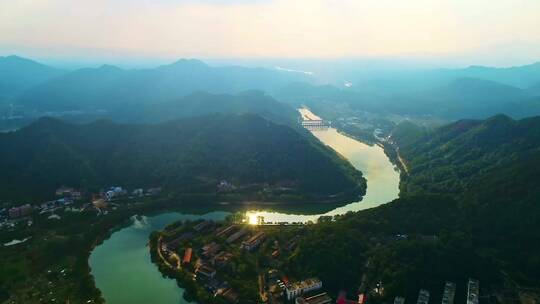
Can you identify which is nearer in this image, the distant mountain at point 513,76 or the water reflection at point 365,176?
the water reflection at point 365,176

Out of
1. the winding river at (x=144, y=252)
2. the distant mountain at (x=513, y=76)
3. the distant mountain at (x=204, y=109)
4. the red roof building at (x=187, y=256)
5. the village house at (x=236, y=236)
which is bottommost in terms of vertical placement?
the winding river at (x=144, y=252)

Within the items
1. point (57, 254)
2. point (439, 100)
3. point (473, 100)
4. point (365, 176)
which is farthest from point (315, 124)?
point (57, 254)

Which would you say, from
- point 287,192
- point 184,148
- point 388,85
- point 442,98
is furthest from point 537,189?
point 388,85

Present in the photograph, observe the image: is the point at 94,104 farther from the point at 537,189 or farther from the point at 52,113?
the point at 537,189

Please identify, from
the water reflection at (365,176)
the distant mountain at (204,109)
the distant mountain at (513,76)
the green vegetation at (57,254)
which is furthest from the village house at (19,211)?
the distant mountain at (513,76)

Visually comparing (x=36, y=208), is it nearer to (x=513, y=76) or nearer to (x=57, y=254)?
(x=57, y=254)

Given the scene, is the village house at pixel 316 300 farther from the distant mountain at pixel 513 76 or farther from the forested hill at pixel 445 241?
the distant mountain at pixel 513 76

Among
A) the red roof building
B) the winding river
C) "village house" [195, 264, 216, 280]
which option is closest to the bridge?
the winding river
